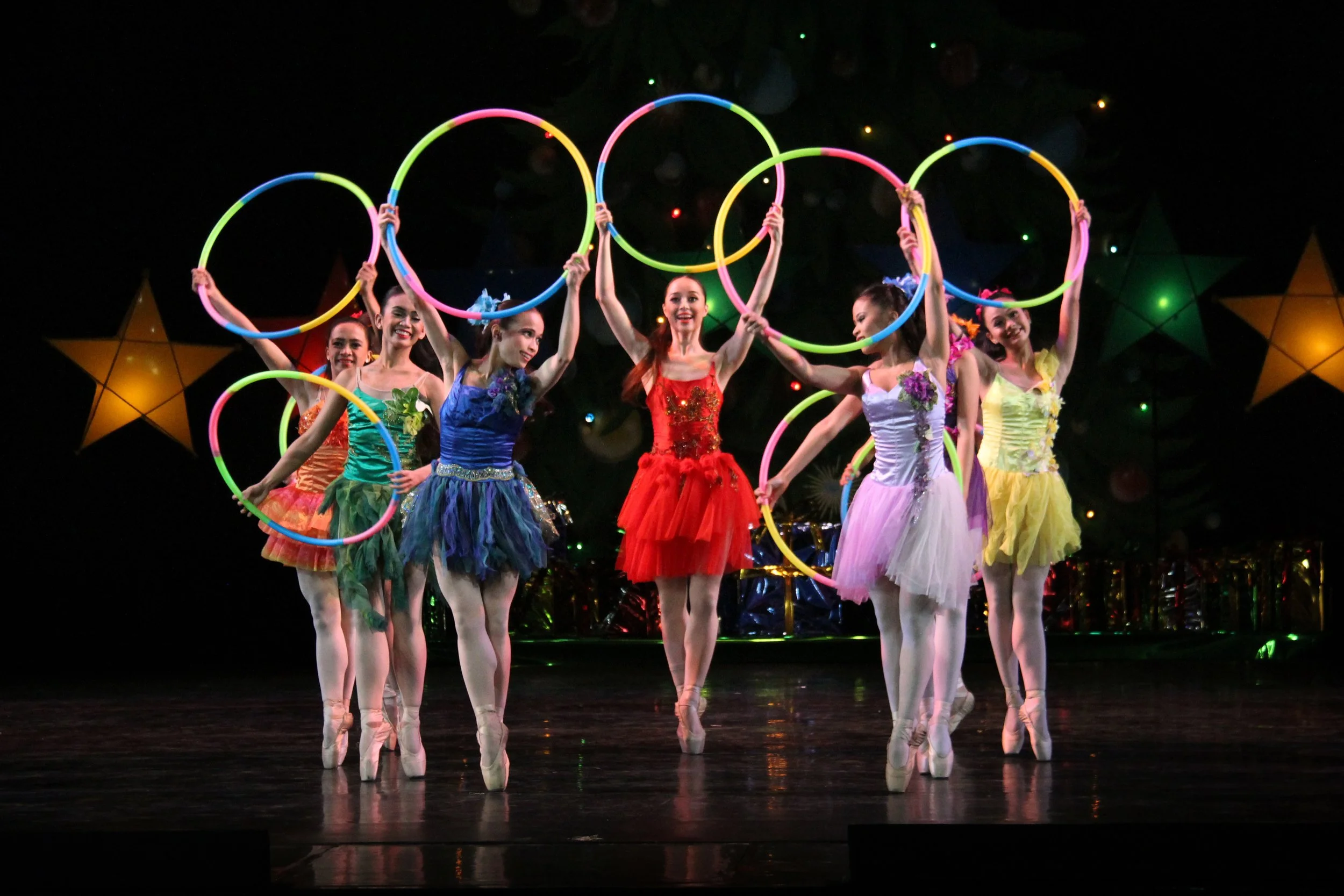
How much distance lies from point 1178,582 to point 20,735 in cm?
582

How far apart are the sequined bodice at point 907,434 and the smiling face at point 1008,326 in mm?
800

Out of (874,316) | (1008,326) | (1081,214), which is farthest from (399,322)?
(1081,214)

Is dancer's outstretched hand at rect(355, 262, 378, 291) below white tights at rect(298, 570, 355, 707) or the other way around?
the other way around

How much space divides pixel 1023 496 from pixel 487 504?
1769mm

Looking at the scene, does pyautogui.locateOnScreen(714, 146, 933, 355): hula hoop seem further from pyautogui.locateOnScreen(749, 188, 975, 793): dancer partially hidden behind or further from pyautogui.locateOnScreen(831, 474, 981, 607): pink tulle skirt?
pyautogui.locateOnScreen(831, 474, 981, 607): pink tulle skirt

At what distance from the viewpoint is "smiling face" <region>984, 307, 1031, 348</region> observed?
5.24m

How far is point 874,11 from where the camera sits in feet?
30.3

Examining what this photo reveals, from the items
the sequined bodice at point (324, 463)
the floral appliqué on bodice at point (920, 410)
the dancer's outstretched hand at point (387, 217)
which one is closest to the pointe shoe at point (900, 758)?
the floral appliqué on bodice at point (920, 410)

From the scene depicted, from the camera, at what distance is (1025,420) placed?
525cm

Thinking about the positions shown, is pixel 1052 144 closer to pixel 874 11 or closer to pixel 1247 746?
pixel 874 11

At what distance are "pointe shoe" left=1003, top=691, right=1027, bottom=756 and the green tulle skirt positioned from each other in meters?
1.92

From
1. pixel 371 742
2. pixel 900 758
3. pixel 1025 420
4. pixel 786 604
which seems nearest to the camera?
pixel 900 758

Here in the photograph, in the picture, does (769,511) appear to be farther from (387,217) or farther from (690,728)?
(387,217)

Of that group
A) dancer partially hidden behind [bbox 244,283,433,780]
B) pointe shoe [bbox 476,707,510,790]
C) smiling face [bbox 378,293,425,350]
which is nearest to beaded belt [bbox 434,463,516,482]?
dancer partially hidden behind [bbox 244,283,433,780]
